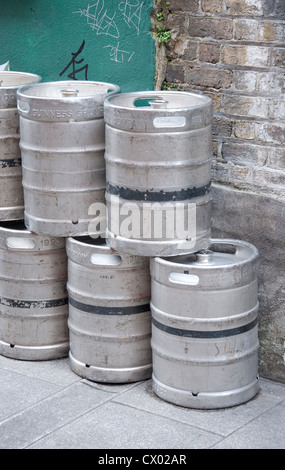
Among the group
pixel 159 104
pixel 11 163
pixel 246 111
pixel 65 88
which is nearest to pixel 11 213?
pixel 11 163

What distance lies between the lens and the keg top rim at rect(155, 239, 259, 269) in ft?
14.8

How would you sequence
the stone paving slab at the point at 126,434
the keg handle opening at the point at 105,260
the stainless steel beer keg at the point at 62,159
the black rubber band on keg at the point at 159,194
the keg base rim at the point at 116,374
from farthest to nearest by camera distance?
1. the keg base rim at the point at 116,374
2. the keg handle opening at the point at 105,260
3. the stainless steel beer keg at the point at 62,159
4. the black rubber band on keg at the point at 159,194
5. the stone paving slab at the point at 126,434

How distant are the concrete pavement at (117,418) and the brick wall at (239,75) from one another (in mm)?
1264

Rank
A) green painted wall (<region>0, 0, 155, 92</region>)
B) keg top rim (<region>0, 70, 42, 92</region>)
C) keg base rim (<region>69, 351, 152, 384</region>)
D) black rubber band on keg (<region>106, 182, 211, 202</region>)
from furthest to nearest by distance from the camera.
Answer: keg top rim (<region>0, 70, 42, 92</region>), green painted wall (<region>0, 0, 155, 92</region>), keg base rim (<region>69, 351, 152, 384</region>), black rubber band on keg (<region>106, 182, 211, 202</region>)

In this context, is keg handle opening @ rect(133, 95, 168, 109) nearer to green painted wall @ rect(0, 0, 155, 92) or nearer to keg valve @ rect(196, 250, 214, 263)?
green painted wall @ rect(0, 0, 155, 92)

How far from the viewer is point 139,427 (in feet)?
14.7

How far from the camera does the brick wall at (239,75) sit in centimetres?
462

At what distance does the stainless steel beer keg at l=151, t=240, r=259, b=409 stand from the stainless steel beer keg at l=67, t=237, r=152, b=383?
17 centimetres

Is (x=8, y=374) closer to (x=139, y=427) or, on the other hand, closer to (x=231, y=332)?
(x=139, y=427)

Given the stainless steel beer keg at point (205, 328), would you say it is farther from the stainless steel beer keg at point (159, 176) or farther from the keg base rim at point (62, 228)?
the keg base rim at point (62, 228)

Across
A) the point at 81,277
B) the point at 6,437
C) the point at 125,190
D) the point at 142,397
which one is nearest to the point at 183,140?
the point at 125,190

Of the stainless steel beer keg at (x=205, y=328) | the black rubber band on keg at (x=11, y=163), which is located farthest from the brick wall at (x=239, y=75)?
the black rubber band on keg at (x=11, y=163)

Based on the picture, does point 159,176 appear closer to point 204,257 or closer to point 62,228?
point 204,257

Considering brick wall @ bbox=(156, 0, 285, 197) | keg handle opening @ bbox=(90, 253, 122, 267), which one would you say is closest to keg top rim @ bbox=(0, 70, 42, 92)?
brick wall @ bbox=(156, 0, 285, 197)
